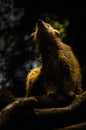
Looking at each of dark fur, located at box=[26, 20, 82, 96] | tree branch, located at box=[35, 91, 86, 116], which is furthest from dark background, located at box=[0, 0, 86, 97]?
tree branch, located at box=[35, 91, 86, 116]

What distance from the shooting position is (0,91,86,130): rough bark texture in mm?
5012

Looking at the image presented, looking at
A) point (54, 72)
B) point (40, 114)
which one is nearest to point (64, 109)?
point (40, 114)

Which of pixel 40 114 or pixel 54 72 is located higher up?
pixel 40 114

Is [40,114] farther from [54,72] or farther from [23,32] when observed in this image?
[23,32]

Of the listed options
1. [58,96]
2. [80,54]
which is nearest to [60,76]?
[58,96]

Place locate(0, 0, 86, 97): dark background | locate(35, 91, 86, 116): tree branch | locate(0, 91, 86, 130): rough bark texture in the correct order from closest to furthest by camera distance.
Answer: locate(0, 91, 86, 130): rough bark texture
locate(35, 91, 86, 116): tree branch
locate(0, 0, 86, 97): dark background

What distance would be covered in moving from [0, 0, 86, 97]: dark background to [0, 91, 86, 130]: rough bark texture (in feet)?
12.9

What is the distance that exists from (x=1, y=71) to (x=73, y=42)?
1.86m

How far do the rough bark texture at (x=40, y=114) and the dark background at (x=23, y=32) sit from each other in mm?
3947

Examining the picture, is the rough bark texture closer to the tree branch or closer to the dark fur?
the tree branch

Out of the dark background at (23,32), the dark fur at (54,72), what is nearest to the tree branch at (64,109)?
the dark fur at (54,72)

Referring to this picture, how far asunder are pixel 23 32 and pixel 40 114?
18.1 ft

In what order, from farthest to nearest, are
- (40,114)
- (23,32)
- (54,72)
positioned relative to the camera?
1. (23,32)
2. (54,72)
3. (40,114)

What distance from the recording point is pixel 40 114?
5.26 meters
